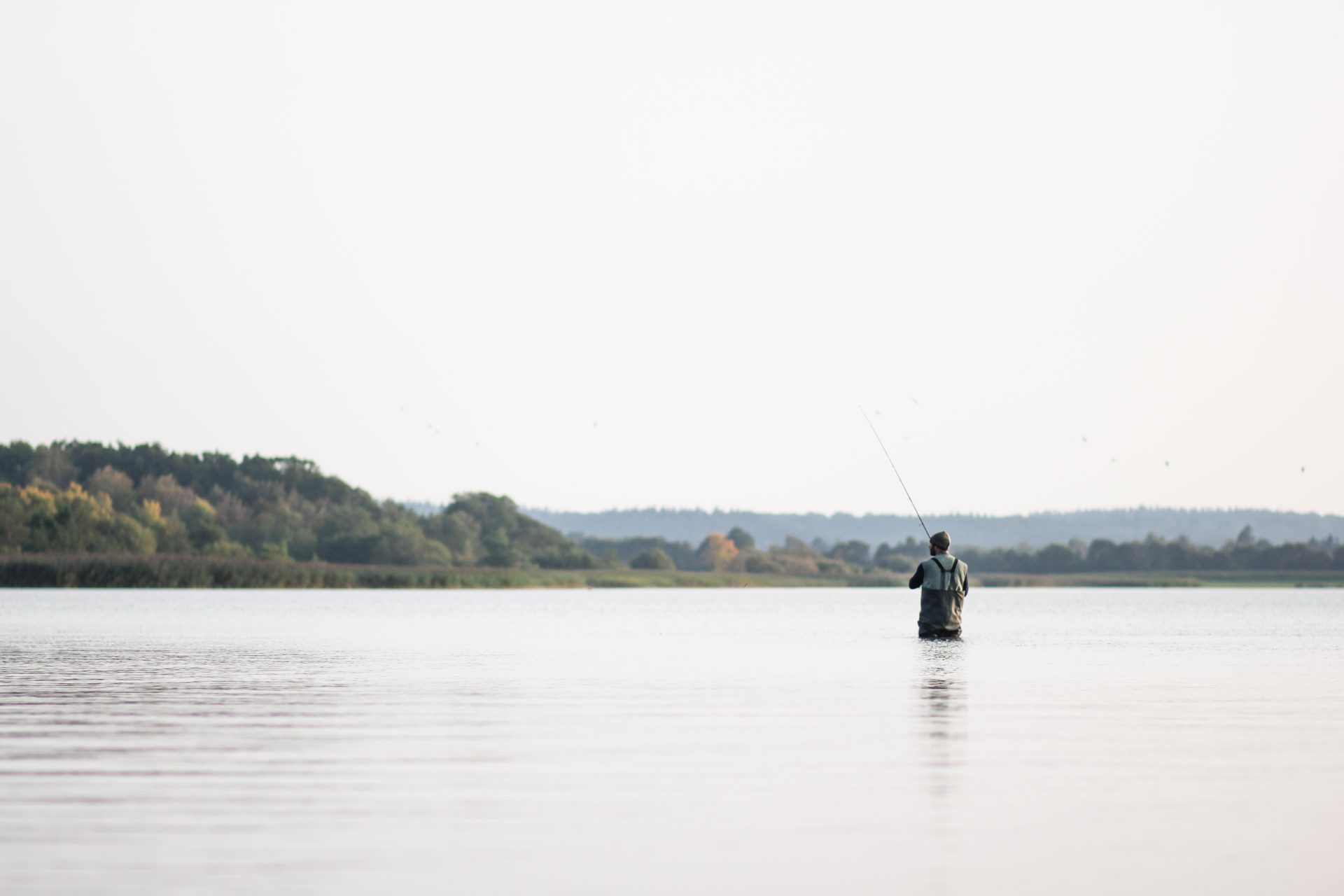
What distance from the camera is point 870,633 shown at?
36250 millimetres

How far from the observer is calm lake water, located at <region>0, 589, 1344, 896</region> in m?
7.57

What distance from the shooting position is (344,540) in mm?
113500

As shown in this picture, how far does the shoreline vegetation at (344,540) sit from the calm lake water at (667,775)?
6121cm

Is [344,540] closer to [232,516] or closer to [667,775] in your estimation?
[232,516]

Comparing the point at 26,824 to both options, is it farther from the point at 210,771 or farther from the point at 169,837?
the point at 210,771

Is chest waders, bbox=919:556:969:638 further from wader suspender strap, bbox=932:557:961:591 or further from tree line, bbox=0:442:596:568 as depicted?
tree line, bbox=0:442:596:568

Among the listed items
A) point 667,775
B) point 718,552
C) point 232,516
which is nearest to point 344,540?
point 232,516

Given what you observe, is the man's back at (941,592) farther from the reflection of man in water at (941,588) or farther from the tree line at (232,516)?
the tree line at (232,516)

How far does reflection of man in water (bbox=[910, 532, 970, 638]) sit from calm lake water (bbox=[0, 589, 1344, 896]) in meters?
2.14

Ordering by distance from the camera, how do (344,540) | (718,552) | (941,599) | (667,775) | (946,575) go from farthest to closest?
1. (718,552)
2. (344,540)
3. (941,599)
4. (946,575)
5. (667,775)

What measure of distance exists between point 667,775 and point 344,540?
345ft

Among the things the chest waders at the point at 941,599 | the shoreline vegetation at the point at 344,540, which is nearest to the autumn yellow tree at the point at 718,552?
the shoreline vegetation at the point at 344,540

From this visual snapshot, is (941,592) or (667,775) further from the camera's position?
(941,592)

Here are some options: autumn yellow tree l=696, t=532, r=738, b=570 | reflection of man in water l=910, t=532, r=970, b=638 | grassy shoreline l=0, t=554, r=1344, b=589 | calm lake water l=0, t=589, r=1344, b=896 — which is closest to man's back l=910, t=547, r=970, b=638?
reflection of man in water l=910, t=532, r=970, b=638
